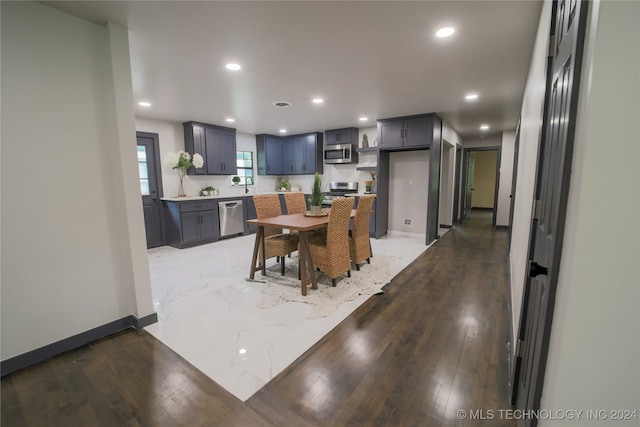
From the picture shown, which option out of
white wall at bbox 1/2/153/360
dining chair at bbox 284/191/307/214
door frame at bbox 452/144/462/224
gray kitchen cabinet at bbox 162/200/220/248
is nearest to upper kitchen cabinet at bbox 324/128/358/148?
dining chair at bbox 284/191/307/214

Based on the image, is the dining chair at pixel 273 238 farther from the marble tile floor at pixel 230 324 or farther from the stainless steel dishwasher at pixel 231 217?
the stainless steel dishwasher at pixel 231 217

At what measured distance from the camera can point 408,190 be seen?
5.75 metres

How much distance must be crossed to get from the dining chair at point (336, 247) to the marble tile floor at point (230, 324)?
0.44 metres

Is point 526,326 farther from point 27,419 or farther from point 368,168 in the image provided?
point 368,168

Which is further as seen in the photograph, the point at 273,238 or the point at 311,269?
the point at 273,238

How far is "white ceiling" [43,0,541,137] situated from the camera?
1.85 meters

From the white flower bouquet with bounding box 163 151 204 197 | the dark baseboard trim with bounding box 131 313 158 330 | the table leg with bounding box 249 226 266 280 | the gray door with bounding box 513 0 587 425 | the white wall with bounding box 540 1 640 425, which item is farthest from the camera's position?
the white flower bouquet with bounding box 163 151 204 197

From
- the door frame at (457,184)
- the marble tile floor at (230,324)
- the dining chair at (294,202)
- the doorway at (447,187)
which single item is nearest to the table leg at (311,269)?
the marble tile floor at (230,324)

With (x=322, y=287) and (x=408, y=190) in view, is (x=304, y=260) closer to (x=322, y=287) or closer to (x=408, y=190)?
(x=322, y=287)

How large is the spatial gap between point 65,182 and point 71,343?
121cm

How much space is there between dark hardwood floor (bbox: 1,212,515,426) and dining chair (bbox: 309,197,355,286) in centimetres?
67

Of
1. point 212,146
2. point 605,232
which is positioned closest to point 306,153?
point 212,146

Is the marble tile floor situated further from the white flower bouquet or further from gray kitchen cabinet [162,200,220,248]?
the white flower bouquet

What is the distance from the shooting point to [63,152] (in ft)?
6.44
